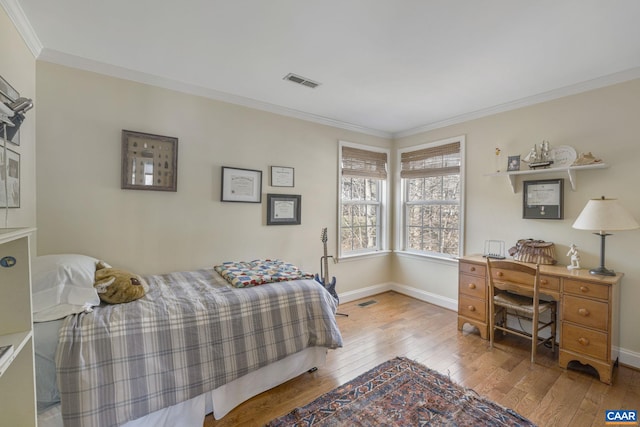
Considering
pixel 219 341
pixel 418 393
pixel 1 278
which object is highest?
pixel 1 278

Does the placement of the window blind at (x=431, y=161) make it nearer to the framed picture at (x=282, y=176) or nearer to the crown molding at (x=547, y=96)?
the crown molding at (x=547, y=96)

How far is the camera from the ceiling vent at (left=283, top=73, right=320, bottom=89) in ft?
8.09

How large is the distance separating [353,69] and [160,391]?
257cm

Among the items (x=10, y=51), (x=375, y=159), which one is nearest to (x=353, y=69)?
(x=375, y=159)

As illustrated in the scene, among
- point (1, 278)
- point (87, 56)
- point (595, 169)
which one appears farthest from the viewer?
point (595, 169)

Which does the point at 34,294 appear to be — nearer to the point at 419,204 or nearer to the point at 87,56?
the point at 87,56

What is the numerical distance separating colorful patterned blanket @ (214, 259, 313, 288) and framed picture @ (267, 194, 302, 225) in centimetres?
63

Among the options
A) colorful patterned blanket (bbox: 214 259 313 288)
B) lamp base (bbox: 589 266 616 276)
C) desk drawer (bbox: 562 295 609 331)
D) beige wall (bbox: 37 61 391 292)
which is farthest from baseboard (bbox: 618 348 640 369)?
beige wall (bbox: 37 61 391 292)

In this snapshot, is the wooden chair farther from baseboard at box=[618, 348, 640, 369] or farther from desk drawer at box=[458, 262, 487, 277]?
baseboard at box=[618, 348, 640, 369]

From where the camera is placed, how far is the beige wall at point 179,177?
85.2 inches

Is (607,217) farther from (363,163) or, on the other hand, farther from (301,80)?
(301,80)

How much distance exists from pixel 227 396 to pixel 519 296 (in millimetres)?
2732

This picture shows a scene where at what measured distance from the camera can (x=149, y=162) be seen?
2.48 meters

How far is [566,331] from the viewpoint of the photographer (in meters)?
2.29
